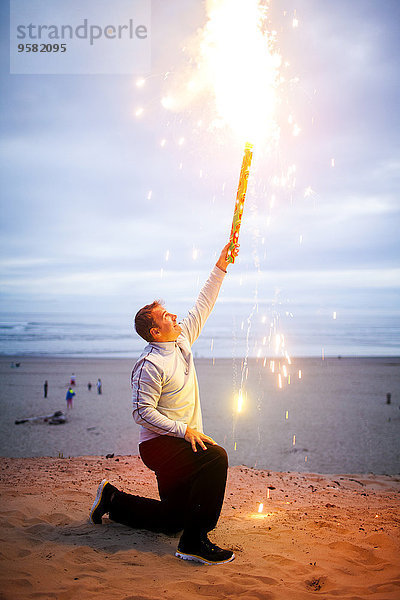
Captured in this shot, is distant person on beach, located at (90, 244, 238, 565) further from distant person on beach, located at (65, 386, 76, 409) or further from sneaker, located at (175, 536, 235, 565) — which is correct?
distant person on beach, located at (65, 386, 76, 409)

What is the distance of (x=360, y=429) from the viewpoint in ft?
48.9

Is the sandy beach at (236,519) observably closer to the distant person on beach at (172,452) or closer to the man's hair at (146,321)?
the distant person on beach at (172,452)

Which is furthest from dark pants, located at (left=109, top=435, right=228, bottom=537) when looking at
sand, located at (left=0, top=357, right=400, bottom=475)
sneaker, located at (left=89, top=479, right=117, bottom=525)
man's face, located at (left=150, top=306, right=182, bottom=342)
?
sand, located at (left=0, top=357, right=400, bottom=475)

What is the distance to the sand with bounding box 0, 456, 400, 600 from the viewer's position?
3.41m

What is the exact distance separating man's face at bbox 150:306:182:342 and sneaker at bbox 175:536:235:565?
1889mm

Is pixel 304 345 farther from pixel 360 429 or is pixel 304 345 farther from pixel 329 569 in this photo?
pixel 329 569

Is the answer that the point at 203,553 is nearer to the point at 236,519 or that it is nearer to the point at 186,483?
the point at 186,483

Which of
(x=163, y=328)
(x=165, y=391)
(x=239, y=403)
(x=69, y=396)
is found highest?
(x=163, y=328)

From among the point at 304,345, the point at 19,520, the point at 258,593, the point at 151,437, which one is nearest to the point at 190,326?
the point at 151,437

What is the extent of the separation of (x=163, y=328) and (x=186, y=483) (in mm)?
1521

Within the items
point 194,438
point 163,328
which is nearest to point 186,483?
point 194,438

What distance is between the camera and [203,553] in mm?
3865

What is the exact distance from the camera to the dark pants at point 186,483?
12.8 feet

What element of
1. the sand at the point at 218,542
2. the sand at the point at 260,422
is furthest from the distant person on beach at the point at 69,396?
the sand at the point at 218,542
